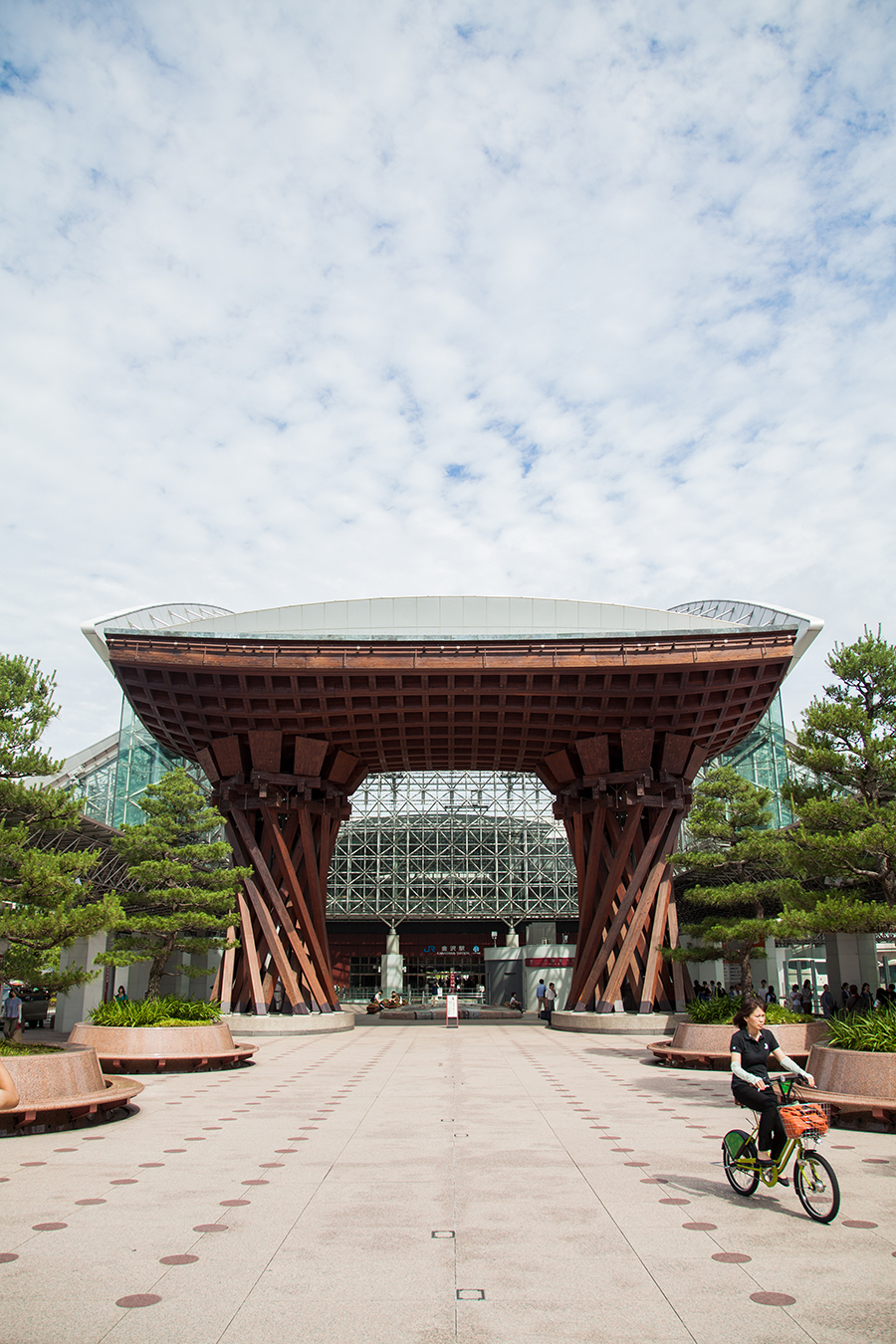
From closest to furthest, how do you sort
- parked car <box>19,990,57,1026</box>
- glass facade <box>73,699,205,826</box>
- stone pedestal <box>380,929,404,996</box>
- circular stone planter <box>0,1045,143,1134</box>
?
circular stone planter <box>0,1045,143,1134</box>
parked car <box>19,990,57,1026</box>
glass facade <box>73,699,205,826</box>
stone pedestal <box>380,929,404,996</box>

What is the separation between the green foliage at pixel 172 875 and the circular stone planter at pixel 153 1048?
296cm

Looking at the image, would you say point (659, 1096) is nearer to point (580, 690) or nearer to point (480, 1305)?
point (480, 1305)

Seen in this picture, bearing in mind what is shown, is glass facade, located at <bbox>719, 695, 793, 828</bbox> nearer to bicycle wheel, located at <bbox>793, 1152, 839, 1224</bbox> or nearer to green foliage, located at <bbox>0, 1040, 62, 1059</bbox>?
green foliage, located at <bbox>0, 1040, 62, 1059</bbox>

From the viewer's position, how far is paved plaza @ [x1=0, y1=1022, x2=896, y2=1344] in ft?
14.2

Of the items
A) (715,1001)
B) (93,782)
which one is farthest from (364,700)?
(93,782)

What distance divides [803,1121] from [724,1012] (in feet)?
37.5

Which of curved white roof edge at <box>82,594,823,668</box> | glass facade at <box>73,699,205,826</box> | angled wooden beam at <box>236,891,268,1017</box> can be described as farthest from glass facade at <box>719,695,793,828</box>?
→ glass facade at <box>73,699,205,826</box>

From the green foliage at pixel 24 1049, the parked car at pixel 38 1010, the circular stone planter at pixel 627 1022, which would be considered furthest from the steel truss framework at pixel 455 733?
the green foliage at pixel 24 1049

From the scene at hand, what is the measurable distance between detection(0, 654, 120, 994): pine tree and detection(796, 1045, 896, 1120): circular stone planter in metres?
9.01

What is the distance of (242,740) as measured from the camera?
2609cm

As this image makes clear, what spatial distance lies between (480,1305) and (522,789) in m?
52.4

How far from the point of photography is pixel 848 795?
1362 cm

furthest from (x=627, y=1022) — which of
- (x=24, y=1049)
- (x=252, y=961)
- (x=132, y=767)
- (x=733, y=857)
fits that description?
(x=132, y=767)

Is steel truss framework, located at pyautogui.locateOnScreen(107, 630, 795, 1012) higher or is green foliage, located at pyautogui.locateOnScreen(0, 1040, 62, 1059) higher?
steel truss framework, located at pyautogui.locateOnScreen(107, 630, 795, 1012)
